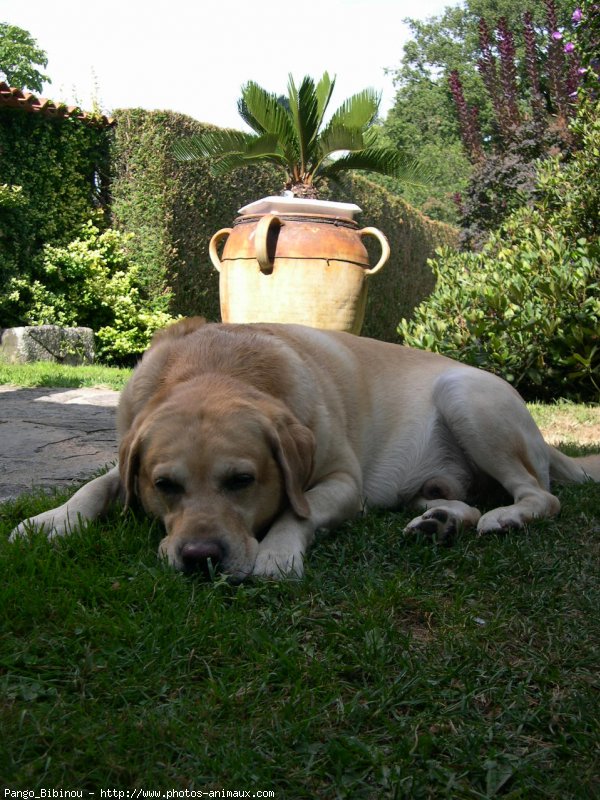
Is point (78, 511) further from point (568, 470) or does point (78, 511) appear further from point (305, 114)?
point (305, 114)

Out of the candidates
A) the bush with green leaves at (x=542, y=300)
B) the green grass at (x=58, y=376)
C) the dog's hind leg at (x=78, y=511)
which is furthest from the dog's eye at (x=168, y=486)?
the bush with green leaves at (x=542, y=300)

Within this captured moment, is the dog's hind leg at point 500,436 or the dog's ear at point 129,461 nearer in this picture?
the dog's ear at point 129,461

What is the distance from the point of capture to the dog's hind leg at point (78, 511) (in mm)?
2877

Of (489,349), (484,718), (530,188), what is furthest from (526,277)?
(484,718)

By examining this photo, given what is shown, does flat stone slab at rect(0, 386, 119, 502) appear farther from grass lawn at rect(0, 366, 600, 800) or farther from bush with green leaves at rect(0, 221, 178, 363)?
bush with green leaves at rect(0, 221, 178, 363)

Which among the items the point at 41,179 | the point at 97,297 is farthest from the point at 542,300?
the point at 41,179

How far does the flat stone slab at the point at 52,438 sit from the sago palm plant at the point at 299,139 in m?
6.11

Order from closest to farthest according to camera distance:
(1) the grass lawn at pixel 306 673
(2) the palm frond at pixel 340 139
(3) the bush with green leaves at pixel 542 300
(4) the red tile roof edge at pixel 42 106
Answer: (1) the grass lawn at pixel 306 673 < (3) the bush with green leaves at pixel 542 300 < (4) the red tile roof edge at pixel 42 106 < (2) the palm frond at pixel 340 139

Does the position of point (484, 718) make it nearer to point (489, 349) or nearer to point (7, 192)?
point (489, 349)

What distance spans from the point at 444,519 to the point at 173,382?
3.98 ft

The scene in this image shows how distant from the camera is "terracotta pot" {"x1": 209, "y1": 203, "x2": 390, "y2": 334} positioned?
8008 mm

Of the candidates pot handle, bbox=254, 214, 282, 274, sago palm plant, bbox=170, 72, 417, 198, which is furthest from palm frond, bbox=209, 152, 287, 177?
pot handle, bbox=254, 214, 282, 274

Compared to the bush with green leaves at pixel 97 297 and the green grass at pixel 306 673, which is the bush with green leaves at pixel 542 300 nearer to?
the bush with green leaves at pixel 97 297

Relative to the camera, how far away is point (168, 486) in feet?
9.01
